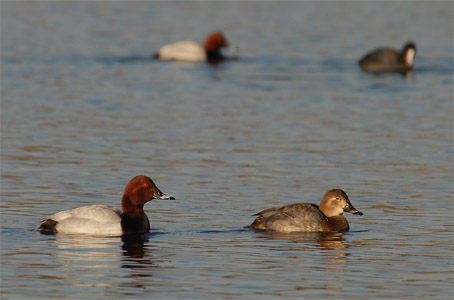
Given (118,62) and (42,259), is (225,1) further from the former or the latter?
(42,259)

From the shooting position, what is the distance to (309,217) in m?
14.9

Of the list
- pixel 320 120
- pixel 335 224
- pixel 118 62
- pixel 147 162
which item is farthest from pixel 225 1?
pixel 335 224

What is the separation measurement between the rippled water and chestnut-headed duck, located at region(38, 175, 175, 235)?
19 cm

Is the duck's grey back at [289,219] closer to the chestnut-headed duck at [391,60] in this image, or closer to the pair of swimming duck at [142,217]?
the pair of swimming duck at [142,217]

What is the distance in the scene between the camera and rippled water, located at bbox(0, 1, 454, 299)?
12.1 m

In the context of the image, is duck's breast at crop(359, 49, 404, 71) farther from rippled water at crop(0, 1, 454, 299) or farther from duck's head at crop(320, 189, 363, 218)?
duck's head at crop(320, 189, 363, 218)

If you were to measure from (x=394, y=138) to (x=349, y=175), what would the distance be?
443 cm

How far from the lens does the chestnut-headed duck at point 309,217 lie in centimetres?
1475

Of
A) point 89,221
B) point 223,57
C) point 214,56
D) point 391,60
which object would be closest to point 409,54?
point 391,60

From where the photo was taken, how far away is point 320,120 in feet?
82.3

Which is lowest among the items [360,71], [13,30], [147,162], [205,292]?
[205,292]

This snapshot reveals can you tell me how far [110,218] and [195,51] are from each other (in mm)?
24155

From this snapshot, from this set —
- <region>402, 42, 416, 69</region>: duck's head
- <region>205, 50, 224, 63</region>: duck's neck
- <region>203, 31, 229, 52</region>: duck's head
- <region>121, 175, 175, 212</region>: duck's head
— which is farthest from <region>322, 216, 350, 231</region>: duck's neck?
<region>205, 50, 224, 63</region>: duck's neck

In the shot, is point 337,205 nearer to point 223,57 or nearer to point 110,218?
point 110,218
